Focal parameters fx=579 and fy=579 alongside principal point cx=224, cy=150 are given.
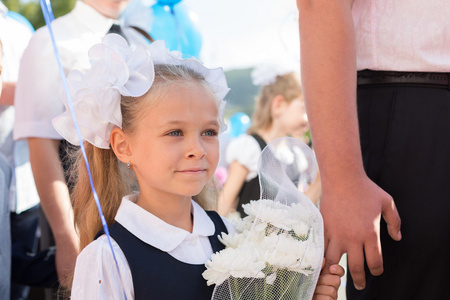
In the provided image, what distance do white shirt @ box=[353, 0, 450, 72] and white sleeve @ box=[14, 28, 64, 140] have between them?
56.0 inches

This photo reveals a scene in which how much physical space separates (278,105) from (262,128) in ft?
0.74

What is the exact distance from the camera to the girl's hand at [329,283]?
1517 mm

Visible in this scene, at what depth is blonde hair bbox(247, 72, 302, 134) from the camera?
4.65 meters

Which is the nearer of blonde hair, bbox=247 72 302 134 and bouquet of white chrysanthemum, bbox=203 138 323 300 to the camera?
bouquet of white chrysanthemum, bbox=203 138 323 300

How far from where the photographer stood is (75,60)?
2516mm

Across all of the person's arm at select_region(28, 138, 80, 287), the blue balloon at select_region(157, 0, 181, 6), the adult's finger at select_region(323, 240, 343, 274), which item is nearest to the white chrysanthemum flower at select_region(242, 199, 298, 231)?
the adult's finger at select_region(323, 240, 343, 274)

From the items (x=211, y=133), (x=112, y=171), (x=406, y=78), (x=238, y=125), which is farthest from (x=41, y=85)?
(x=238, y=125)

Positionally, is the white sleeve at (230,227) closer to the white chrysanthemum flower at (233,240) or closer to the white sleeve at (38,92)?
the white chrysanthemum flower at (233,240)

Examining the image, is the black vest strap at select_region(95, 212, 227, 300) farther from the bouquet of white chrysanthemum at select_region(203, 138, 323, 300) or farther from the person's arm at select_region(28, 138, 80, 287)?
the person's arm at select_region(28, 138, 80, 287)

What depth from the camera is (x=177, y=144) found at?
1.61 metres

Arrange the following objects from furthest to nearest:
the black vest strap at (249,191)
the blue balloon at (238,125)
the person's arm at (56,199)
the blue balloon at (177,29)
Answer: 1. the blue balloon at (238,125)
2. the black vest strap at (249,191)
3. the blue balloon at (177,29)
4. the person's arm at (56,199)

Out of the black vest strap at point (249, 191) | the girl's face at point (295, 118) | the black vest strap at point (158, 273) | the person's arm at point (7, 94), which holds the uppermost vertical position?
the person's arm at point (7, 94)

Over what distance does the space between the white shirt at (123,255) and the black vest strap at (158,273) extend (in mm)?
16

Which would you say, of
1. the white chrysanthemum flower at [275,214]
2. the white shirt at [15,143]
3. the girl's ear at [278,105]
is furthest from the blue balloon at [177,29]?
the white chrysanthemum flower at [275,214]
